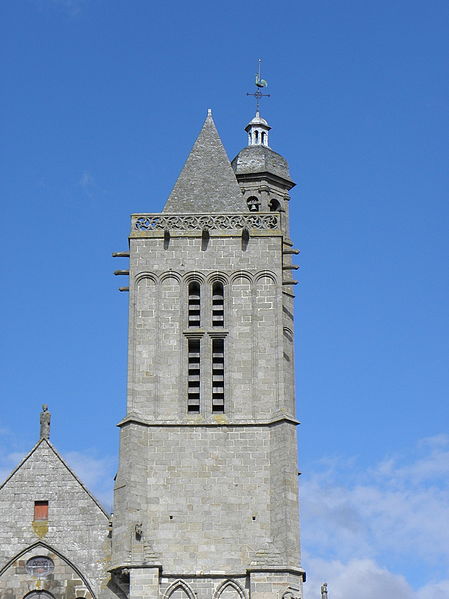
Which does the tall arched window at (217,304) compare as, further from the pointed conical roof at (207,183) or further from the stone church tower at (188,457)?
the pointed conical roof at (207,183)

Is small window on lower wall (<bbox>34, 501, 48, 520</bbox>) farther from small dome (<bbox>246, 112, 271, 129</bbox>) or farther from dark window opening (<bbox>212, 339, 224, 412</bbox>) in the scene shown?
small dome (<bbox>246, 112, 271, 129</bbox>)

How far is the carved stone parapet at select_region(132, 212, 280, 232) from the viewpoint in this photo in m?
36.2

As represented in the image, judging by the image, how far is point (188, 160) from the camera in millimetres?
38875

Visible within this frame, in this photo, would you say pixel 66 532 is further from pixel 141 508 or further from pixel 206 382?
pixel 206 382

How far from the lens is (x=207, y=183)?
38.2 metres

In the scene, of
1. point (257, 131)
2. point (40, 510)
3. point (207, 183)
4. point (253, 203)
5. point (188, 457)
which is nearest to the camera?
point (188, 457)

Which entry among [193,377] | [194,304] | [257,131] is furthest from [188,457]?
[257,131]

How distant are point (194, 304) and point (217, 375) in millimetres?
1948

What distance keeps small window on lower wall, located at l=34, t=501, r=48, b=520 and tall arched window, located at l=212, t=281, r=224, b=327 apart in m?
5.89

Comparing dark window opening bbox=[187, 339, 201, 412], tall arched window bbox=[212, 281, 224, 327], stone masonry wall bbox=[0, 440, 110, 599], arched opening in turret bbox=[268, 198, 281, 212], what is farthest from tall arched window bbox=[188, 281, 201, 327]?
arched opening in turret bbox=[268, 198, 281, 212]

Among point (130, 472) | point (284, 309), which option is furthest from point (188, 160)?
point (130, 472)

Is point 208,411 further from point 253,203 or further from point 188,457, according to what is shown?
point 253,203

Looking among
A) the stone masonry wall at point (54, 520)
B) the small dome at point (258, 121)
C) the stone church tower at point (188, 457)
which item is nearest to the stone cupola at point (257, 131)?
the small dome at point (258, 121)

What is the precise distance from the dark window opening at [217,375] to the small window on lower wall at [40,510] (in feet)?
14.8
